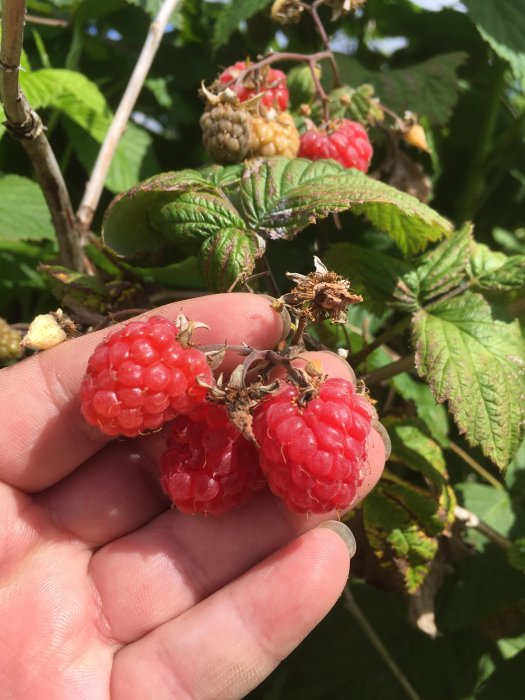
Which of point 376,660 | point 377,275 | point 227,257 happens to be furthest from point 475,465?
point 227,257

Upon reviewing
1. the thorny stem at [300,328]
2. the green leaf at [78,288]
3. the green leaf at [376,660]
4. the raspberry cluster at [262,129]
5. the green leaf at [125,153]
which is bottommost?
the green leaf at [376,660]

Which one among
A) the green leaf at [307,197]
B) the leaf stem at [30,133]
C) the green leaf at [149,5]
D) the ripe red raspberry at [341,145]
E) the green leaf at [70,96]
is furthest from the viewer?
the green leaf at [149,5]

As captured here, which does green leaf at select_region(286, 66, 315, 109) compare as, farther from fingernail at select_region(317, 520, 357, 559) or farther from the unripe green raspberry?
fingernail at select_region(317, 520, 357, 559)

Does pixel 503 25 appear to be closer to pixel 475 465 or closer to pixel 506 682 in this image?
pixel 475 465

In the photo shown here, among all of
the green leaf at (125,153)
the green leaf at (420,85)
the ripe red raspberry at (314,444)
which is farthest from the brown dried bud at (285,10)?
the ripe red raspberry at (314,444)

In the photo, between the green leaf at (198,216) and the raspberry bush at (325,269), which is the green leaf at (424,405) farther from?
the green leaf at (198,216)

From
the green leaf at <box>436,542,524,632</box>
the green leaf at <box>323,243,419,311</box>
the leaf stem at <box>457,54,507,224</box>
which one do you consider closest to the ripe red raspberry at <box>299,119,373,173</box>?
the green leaf at <box>323,243,419,311</box>

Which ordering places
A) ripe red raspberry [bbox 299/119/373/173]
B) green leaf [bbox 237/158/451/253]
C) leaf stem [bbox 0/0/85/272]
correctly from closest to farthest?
leaf stem [bbox 0/0/85/272]
green leaf [bbox 237/158/451/253]
ripe red raspberry [bbox 299/119/373/173]
